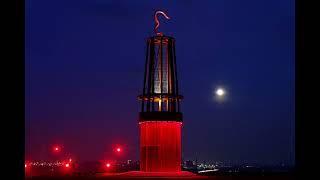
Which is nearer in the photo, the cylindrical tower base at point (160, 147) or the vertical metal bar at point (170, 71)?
the cylindrical tower base at point (160, 147)

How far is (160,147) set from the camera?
36.1m

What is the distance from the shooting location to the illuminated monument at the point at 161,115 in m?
36.1

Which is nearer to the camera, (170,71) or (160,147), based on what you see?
(160,147)

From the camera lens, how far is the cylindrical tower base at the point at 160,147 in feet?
118

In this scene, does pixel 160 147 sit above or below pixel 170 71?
below

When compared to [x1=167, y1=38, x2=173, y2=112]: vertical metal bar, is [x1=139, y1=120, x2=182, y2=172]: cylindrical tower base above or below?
below

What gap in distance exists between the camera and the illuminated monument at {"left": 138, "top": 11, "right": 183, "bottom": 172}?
3612cm

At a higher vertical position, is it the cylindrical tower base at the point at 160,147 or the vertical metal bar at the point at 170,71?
the vertical metal bar at the point at 170,71

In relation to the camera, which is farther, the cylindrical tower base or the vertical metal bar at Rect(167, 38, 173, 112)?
the vertical metal bar at Rect(167, 38, 173, 112)

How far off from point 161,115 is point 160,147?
7.48 ft
